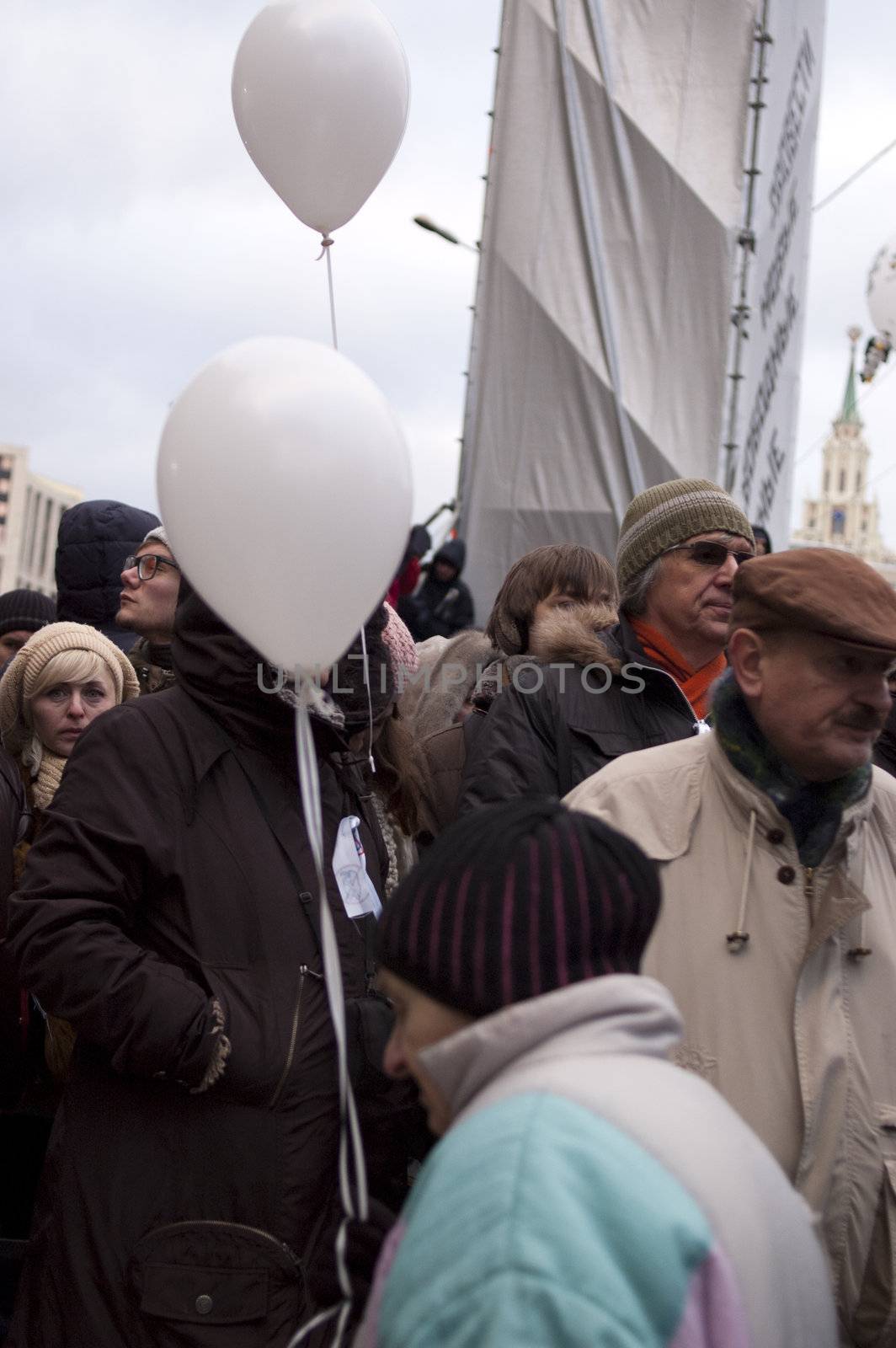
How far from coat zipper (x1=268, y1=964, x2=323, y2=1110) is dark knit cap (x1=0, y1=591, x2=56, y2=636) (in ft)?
11.6

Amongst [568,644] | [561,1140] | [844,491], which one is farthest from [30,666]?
[844,491]

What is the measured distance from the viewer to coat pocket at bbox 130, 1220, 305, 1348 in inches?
86.2

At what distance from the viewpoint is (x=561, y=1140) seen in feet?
3.63

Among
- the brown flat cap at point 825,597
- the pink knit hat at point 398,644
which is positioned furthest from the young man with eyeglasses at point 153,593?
the brown flat cap at point 825,597

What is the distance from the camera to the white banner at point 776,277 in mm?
8266

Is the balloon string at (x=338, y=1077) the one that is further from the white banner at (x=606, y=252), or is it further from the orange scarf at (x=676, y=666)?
the white banner at (x=606, y=252)

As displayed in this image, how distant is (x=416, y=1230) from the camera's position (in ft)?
3.75

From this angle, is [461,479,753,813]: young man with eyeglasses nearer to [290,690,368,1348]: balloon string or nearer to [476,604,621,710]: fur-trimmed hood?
[476,604,621,710]: fur-trimmed hood

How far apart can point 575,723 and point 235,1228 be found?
125 centimetres

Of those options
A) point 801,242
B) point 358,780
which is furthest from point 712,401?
point 358,780

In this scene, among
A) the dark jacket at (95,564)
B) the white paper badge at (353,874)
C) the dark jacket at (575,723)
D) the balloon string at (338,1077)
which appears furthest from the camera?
the dark jacket at (95,564)

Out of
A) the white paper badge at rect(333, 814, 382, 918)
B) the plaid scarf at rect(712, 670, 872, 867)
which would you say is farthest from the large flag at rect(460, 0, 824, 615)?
the plaid scarf at rect(712, 670, 872, 867)

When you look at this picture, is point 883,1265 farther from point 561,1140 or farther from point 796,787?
point 561,1140

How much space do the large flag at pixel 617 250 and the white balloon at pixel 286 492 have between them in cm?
634
